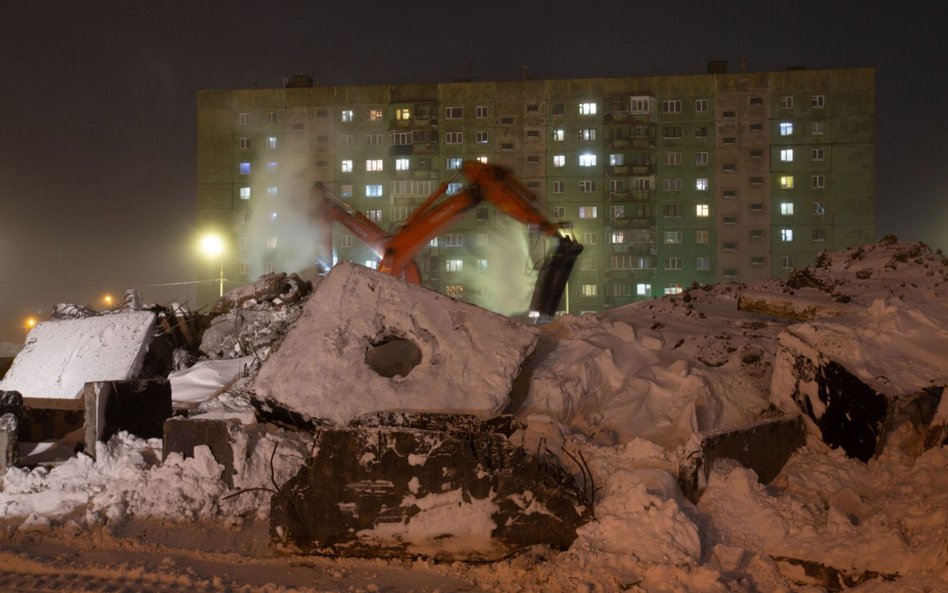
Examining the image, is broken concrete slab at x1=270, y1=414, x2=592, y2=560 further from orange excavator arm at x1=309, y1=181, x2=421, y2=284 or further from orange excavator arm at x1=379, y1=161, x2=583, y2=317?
orange excavator arm at x1=309, y1=181, x2=421, y2=284

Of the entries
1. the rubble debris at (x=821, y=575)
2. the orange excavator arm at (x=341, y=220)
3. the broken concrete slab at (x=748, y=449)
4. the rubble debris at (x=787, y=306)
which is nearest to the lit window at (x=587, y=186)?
the orange excavator arm at (x=341, y=220)

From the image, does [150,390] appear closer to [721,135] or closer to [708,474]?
[708,474]

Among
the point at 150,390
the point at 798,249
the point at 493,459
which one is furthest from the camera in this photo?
the point at 798,249

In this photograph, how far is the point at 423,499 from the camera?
5.29m

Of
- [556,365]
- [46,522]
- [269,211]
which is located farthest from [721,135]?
[46,522]

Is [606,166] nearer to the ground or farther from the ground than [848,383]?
farther from the ground

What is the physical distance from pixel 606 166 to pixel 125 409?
45348 mm

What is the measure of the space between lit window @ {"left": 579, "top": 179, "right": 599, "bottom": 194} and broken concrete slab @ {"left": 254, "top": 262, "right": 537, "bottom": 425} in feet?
145

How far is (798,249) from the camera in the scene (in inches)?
1938

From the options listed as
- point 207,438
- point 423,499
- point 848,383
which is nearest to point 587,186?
point 848,383

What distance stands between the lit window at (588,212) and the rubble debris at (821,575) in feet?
151

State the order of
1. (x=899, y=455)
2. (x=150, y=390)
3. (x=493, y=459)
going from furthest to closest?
(x=150, y=390) < (x=899, y=455) < (x=493, y=459)

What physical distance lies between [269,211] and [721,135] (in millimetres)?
30166

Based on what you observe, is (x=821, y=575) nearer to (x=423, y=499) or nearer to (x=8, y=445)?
(x=423, y=499)
